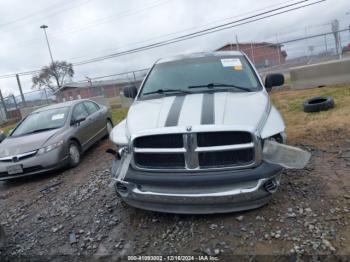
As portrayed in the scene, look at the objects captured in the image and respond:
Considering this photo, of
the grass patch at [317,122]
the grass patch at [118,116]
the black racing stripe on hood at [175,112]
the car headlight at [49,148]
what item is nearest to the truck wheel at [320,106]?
the grass patch at [317,122]

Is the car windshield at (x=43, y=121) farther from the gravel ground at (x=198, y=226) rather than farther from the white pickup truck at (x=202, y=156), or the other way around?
the white pickup truck at (x=202, y=156)

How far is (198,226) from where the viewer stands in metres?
3.34

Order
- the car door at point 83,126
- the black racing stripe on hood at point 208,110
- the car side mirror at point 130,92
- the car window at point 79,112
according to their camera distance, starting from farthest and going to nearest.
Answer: the car window at point 79,112, the car door at point 83,126, the car side mirror at point 130,92, the black racing stripe on hood at point 208,110

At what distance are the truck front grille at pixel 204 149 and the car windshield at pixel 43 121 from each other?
4421 millimetres

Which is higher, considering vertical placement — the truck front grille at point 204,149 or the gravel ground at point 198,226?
the truck front grille at point 204,149

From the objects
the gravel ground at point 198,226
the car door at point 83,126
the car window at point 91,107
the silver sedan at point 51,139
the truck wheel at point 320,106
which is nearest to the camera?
the gravel ground at point 198,226

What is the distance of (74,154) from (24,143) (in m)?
1.01

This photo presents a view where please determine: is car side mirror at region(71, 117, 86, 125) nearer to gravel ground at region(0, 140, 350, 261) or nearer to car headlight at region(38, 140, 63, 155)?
car headlight at region(38, 140, 63, 155)

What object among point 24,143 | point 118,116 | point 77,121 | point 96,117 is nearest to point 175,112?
point 24,143

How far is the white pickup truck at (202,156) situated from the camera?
9.99 ft

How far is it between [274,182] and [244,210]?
424 millimetres

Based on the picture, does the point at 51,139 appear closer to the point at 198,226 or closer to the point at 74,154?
the point at 74,154

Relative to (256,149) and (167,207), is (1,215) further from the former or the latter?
(256,149)

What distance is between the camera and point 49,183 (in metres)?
5.84
